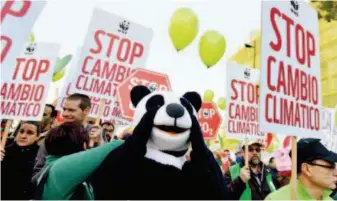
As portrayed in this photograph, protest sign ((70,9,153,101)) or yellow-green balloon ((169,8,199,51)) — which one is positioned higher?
yellow-green balloon ((169,8,199,51))

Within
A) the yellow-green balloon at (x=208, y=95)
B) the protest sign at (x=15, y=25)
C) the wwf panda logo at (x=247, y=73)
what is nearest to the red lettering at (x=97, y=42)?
the protest sign at (x=15, y=25)

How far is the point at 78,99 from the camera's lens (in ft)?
14.8

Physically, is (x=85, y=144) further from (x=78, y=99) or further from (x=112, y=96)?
(x=112, y=96)

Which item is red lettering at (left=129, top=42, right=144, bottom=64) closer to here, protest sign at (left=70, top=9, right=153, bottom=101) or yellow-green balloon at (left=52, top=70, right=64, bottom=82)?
protest sign at (left=70, top=9, right=153, bottom=101)

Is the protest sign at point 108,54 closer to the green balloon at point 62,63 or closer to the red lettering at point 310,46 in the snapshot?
the red lettering at point 310,46

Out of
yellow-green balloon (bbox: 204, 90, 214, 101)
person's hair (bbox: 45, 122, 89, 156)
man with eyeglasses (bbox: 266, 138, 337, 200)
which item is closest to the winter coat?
man with eyeglasses (bbox: 266, 138, 337, 200)

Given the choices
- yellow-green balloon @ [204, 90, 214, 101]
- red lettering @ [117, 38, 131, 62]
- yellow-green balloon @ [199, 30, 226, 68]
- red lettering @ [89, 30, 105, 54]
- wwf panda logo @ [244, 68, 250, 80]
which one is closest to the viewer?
red lettering @ [89, 30, 105, 54]

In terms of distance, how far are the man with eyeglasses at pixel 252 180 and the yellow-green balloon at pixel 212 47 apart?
365 cm

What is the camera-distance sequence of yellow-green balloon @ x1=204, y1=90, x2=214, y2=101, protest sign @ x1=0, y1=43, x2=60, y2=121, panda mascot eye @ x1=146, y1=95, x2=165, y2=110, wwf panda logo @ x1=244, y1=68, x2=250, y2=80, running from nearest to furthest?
panda mascot eye @ x1=146, y1=95, x2=165, y2=110 < protest sign @ x1=0, y1=43, x2=60, y2=121 < wwf panda logo @ x1=244, y1=68, x2=250, y2=80 < yellow-green balloon @ x1=204, y1=90, x2=214, y2=101

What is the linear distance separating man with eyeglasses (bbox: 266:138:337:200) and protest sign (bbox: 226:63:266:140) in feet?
10.2

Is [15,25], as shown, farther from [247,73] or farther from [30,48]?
[247,73]

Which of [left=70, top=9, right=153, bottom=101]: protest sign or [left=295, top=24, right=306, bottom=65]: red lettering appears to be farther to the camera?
[left=70, top=9, right=153, bottom=101]: protest sign

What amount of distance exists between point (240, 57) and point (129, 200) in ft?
106

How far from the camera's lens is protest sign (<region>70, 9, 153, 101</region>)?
526cm
